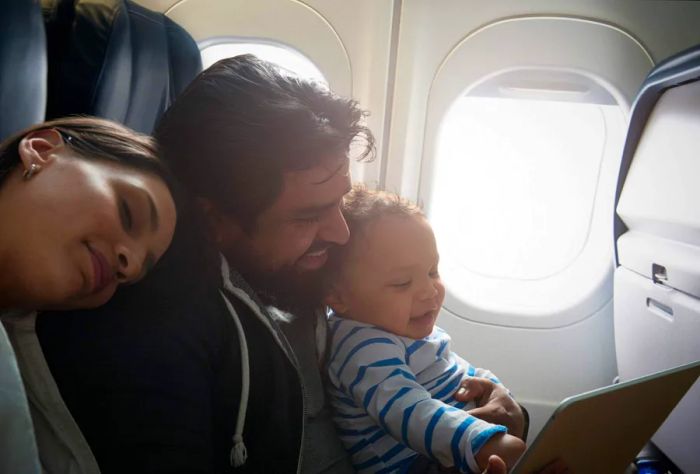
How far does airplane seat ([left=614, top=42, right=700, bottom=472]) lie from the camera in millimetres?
1177

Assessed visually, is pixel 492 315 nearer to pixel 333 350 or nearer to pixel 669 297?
pixel 669 297

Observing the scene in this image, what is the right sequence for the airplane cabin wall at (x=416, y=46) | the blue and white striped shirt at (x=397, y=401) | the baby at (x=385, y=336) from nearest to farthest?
the blue and white striped shirt at (x=397, y=401)
the baby at (x=385, y=336)
the airplane cabin wall at (x=416, y=46)

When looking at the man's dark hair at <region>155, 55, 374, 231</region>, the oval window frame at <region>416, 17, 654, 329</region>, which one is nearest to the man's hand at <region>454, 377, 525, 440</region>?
the man's dark hair at <region>155, 55, 374, 231</region>

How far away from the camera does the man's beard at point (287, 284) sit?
3.47 feet

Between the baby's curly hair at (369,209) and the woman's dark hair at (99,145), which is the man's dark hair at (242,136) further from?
the baby's curly hair at (369,209)

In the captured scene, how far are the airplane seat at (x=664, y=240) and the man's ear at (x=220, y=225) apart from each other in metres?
0.97

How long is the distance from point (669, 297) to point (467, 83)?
2.82ft

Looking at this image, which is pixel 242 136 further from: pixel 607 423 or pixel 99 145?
pixel 607 423

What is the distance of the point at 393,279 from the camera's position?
1146 mm

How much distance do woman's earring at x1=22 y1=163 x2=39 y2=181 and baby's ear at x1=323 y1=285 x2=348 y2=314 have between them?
0.66 m

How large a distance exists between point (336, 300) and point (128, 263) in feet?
1.82

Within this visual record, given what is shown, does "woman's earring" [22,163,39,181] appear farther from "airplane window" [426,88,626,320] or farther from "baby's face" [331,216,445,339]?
"airplane window" [426,88,626,320]

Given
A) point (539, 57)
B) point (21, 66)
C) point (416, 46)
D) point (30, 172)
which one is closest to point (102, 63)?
point (21, 66)

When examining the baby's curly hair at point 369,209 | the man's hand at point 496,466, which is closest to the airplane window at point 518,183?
the baby's curly hair at point 369,209
